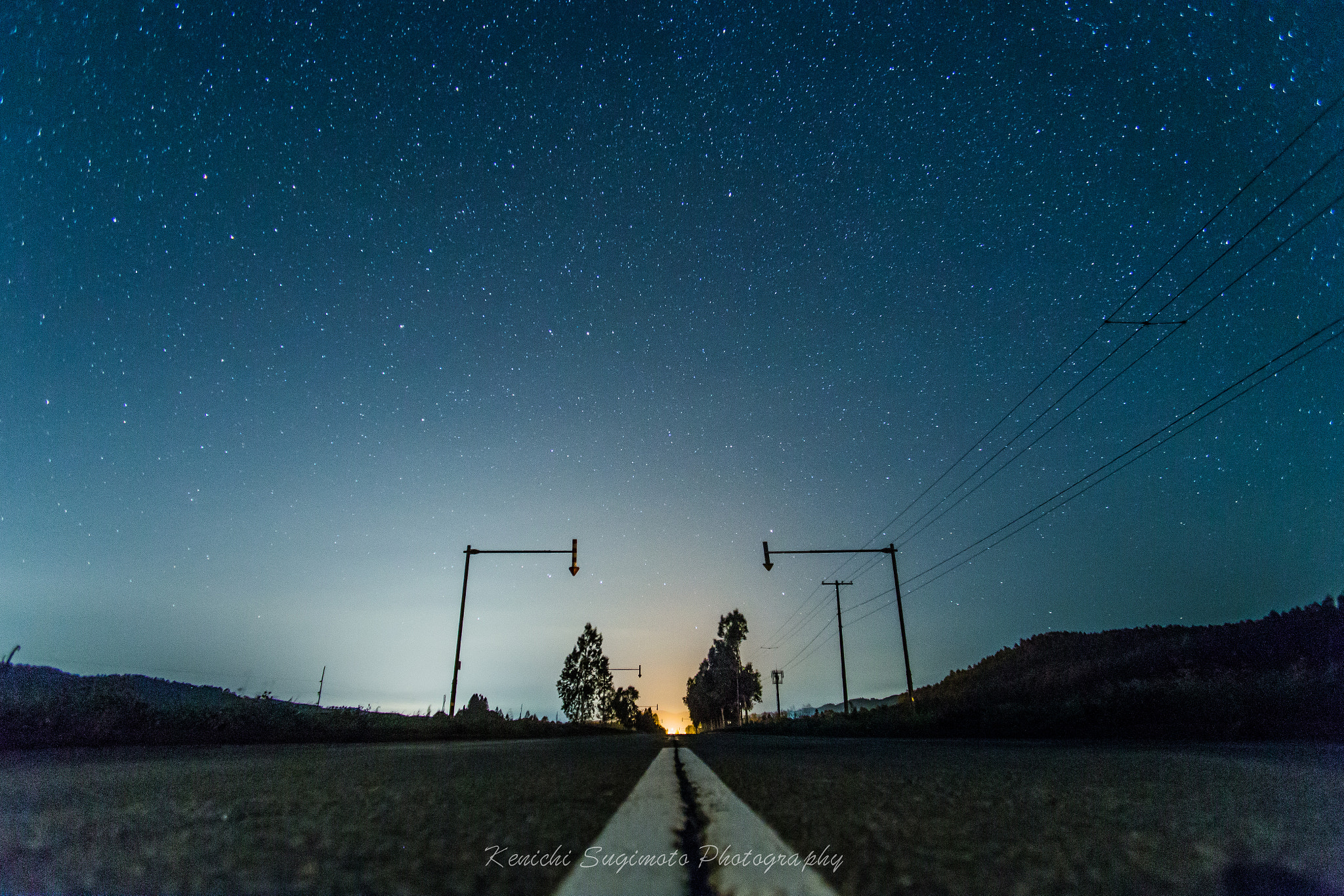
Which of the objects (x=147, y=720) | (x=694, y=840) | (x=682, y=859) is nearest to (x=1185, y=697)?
(x=694, y=840)

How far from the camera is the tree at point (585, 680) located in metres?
74.9

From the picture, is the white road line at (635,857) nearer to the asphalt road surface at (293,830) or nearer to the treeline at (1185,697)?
the asphalt road surface at (293,830)

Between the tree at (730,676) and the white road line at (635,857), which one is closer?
the white road line at (635,857)

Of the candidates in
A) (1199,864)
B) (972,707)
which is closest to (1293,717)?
(972,707)

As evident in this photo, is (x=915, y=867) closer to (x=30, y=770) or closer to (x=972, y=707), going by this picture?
(x=30, y=770)

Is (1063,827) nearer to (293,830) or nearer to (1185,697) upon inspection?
(293,830)

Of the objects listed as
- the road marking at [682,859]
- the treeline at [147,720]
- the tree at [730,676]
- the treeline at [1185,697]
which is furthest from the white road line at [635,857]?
the tree at [730,676]

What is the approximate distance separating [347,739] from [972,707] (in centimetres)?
1331

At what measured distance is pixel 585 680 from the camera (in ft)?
246

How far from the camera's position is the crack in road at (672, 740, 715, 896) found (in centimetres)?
94

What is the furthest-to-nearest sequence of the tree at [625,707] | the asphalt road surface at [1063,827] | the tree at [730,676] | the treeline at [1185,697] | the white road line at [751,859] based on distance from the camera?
the tree at [625,707] → the tree at [730,676] → the treeline at [1185,697] → the asphalt road surface at [1063,827] → the white road line at [751,859]

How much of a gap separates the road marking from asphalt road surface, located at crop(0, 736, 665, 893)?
7 cm

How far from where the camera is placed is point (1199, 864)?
1117 mm

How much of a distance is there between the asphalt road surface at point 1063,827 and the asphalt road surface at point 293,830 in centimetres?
55
